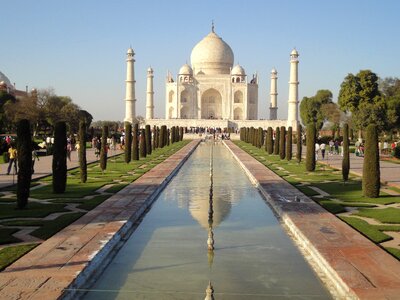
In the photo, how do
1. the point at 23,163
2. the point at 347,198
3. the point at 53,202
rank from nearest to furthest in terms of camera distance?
1. the point at 23,163
2. the point at 53,202
3. the point at 347,198

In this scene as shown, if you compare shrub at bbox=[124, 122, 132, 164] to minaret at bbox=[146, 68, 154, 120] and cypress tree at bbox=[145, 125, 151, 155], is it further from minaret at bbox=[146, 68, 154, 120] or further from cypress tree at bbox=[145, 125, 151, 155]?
minaret at bbox=[146, 68, 154, 120]

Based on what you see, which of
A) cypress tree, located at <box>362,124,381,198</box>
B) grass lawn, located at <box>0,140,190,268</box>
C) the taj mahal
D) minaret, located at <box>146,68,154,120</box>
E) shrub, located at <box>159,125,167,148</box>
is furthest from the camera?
the taj mahal

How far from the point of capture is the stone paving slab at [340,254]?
13.4 feet

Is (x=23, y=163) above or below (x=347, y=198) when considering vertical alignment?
above

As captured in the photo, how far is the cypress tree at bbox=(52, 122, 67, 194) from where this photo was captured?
9422 mm

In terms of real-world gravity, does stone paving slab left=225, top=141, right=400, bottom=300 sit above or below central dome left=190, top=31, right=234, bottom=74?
below

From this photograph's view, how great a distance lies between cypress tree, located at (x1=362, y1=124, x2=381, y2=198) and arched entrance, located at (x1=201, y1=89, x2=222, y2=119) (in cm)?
4651

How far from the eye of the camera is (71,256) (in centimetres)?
486

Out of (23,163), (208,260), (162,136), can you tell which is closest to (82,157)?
(23,163)

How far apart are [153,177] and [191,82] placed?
4244 cm

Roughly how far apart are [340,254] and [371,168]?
4.39m

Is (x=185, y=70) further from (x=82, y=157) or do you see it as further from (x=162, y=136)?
(x=82, y=157)

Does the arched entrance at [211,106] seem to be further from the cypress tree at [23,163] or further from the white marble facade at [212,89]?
the cypress tree at [23,163]

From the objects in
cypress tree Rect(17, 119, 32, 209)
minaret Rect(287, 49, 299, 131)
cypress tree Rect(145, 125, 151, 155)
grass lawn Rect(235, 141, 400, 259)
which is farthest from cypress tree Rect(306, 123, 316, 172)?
minaret Rect(287, 49, 299, 131)
